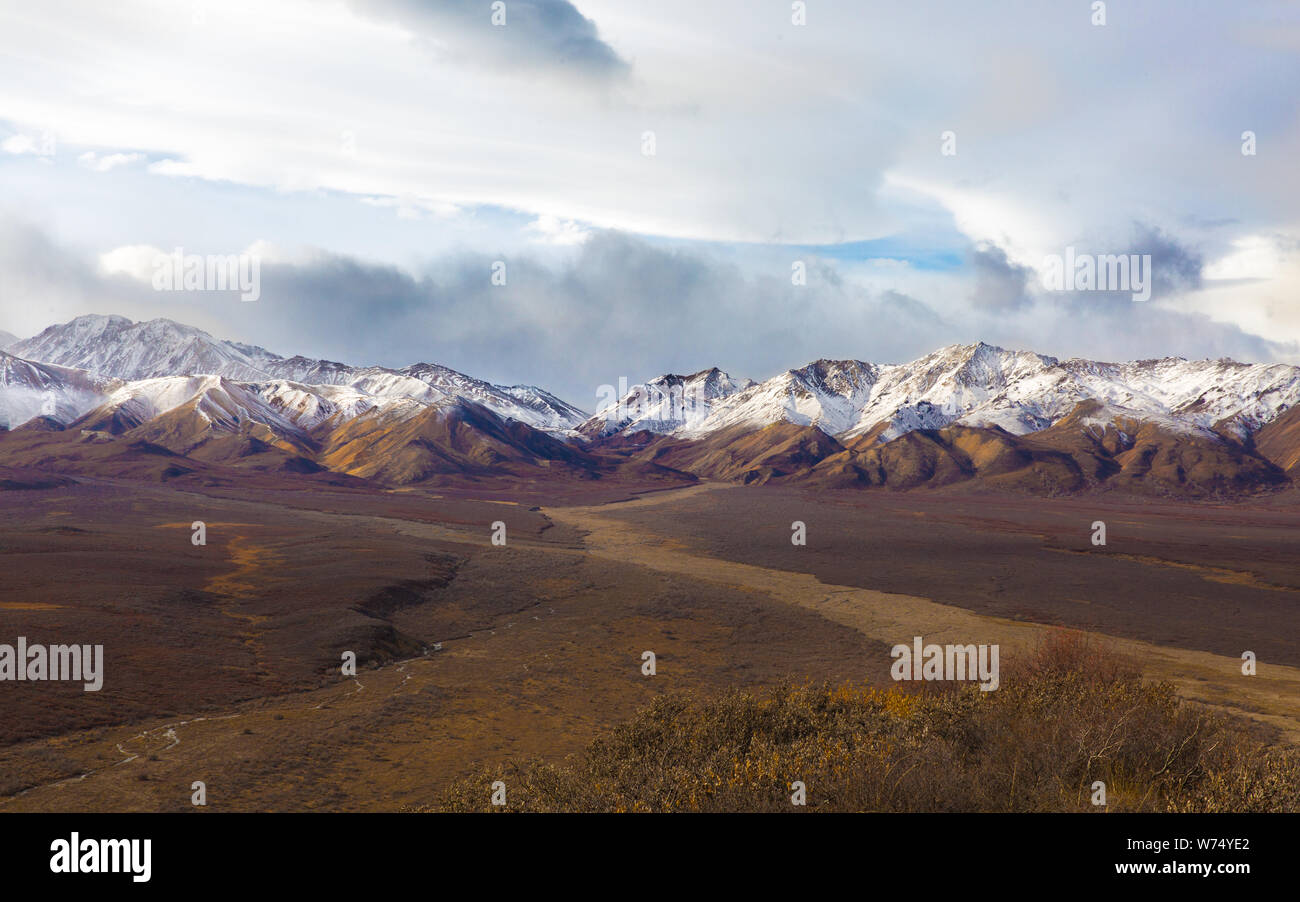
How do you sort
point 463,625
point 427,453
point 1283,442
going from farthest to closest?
point 1283,442, point 427,453, point 463,625

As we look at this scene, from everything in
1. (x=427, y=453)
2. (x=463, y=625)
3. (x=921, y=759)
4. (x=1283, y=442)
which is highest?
(x=1283, y=442)

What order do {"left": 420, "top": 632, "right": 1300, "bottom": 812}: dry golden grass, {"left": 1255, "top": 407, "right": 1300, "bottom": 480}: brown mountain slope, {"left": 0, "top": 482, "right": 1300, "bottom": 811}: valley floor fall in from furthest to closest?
{"left": 1255, "top": 407, "right": 1300, "bottom": 480}: brown mountain slope
{"left": 0, "top": 482, "right": 1300, "bottom": 811}: valley floor
{"left": 420, "top": 632, "right": 1300, "bottom": 812}: dry golden grass

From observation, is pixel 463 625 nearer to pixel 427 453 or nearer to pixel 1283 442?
pixel 427 453

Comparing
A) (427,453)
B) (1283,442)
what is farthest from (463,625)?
(1283,442)

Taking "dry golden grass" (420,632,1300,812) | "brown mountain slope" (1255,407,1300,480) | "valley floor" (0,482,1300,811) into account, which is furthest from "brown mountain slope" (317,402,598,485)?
"brown mountain slope" (1255,407,1300,480)

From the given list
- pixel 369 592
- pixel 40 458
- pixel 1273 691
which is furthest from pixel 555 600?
pixel 40 458

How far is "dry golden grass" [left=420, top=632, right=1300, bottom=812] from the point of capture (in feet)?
33.3

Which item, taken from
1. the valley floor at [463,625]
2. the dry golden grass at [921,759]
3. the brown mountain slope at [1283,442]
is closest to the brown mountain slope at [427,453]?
the valley floor at [463,625]

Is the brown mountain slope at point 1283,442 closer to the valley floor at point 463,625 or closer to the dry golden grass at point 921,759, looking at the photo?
the valley floor at point 463,625

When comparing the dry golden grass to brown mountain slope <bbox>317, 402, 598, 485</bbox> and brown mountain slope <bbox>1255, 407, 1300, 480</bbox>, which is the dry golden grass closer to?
brown mountain slope <bbox>317, 402, 598, 485</bbox>

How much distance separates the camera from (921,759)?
431 inches

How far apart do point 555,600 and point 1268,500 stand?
6336 inches
